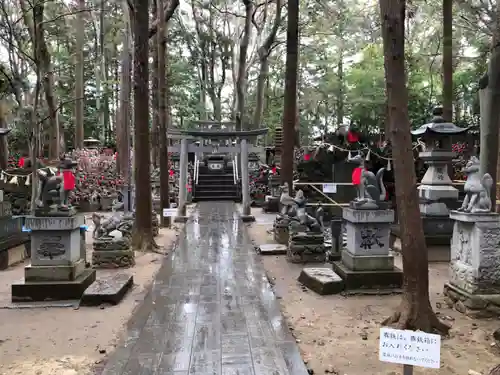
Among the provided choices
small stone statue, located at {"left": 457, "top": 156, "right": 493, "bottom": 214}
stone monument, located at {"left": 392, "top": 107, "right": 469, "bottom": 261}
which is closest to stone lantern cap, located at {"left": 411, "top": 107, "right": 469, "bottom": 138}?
stone monument, located at {"left": 392, "top": 107, "right": 469, "bottom": 261}

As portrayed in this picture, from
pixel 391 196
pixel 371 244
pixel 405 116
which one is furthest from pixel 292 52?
pixel 405 116

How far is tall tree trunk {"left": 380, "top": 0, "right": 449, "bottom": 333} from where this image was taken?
489cm

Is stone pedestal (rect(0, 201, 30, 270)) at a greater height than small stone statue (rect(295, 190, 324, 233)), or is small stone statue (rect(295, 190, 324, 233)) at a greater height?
small stone statue (rect(295, 190, 324, 233))

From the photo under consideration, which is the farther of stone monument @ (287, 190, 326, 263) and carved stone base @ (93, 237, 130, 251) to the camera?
stone monument @ (287, 190, 326, 263)

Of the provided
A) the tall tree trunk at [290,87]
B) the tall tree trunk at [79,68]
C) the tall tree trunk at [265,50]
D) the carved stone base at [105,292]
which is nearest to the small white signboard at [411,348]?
the carved stone base at [105,292]

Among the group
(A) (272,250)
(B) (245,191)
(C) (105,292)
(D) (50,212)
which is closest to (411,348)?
(C) (105,292)

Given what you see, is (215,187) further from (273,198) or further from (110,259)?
(110,259)

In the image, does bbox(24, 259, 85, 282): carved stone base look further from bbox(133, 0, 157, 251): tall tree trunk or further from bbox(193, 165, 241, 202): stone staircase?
bbox(193, 165, 241, 202): stone staircase

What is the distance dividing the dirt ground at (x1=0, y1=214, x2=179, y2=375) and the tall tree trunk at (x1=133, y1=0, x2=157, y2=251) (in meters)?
2.99

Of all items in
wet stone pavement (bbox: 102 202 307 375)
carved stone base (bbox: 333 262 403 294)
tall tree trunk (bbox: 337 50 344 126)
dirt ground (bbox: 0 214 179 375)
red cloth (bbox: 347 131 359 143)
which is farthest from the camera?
tall tree trunk (bbox: 337 50 344 126)

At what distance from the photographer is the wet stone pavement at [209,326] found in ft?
13.9

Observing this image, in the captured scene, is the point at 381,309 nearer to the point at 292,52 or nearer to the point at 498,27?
the point at 498,27

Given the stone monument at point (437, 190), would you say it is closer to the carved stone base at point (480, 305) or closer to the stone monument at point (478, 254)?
the stone monument at point (478, 254)

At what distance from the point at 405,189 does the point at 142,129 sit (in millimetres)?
6805
